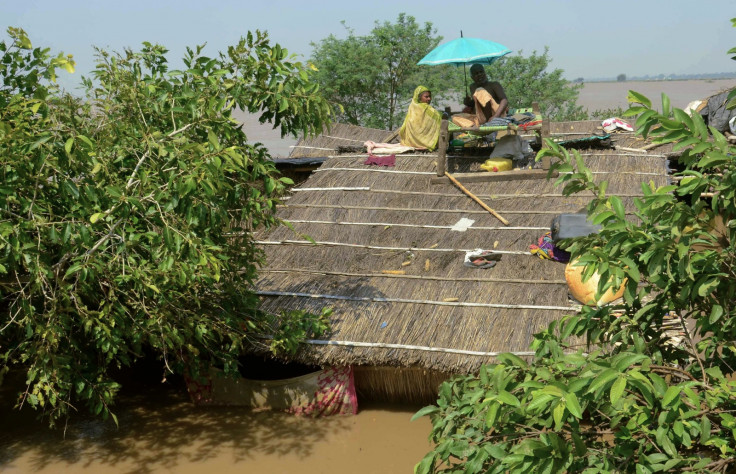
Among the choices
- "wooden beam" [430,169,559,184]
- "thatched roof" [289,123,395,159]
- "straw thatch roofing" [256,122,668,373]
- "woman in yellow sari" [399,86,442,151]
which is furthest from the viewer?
"thatched roof" [289,123,395,159]

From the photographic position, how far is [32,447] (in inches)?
235

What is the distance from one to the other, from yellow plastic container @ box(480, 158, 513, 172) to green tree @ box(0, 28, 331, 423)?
3.56m

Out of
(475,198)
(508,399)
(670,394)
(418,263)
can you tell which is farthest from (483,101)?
(670,394)

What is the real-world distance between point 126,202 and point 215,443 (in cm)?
267

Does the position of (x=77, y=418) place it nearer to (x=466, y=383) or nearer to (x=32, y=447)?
(x=32, y=447)

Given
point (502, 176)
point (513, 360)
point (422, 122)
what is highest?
point (422, 122)

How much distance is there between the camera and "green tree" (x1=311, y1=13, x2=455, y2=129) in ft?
52.6

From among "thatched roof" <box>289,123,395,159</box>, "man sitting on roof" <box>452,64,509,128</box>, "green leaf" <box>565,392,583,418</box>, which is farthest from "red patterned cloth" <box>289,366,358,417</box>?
"thatched roof" <box>289,123,395,159</box>

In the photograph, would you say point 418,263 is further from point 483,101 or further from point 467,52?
point 467,52

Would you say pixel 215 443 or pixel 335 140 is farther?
pixel 335 140

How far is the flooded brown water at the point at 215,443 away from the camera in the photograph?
5.70 metres

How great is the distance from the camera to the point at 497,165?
28.2 feet

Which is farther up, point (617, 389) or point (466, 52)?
point (466, 52)

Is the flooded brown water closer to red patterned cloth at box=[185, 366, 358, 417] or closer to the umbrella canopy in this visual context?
red patterned cloth at box=[185, 366, 358, 417]
